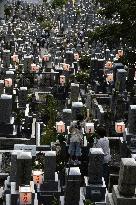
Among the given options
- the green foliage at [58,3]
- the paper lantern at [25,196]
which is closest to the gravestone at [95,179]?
the paper lantern at [25,196]

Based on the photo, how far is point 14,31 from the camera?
99.4 ft

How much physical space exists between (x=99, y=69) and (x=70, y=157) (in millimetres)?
8498

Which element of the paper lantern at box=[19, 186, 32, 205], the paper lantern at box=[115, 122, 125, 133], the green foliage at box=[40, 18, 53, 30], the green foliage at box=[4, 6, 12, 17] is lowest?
the paper lantern at box=[19, 186, 32, 205]

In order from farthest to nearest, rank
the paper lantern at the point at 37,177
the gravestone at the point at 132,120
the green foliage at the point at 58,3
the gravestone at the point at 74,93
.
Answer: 1. the green foliage at the point at 58,3
2. the gravestone at the point at 74,93
3. the gravestone at the point at 132,120
4. the paper lantern at the point at 37,177

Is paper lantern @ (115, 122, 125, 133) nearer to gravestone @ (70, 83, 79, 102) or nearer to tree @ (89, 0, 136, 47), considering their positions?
gravestone @ (70, 83, 79, 102)

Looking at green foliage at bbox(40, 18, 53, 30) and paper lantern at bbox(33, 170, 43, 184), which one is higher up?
green foliage at bbox(40, 18, 53, 30)

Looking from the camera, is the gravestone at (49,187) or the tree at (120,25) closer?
the gravestone at (49,187)

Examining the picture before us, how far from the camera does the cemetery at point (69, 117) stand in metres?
11.7

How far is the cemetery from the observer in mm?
11688

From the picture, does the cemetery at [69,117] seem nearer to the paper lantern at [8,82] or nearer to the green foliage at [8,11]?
the paper lantern at [8,82]

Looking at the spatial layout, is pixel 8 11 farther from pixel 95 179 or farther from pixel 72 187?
pixel 72 187

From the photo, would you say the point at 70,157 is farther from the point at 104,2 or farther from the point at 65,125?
the point at 104,2

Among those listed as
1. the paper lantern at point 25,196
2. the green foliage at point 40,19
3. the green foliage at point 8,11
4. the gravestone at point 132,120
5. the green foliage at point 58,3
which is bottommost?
the paper lantern at point 25,196

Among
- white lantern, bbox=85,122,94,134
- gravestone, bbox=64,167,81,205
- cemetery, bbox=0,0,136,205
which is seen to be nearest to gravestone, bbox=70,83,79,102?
cemetery, bbox=0,0,136,205
